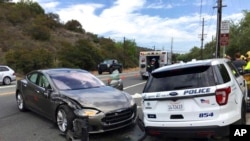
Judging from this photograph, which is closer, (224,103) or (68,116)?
(224,103)

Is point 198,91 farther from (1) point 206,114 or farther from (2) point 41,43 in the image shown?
(2) point 41,43

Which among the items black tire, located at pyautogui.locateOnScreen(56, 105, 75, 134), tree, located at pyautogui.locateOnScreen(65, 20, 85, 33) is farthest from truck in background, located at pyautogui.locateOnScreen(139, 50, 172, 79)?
tree, located at pyautogui.locateOnScreen(65, 20, 85, 33)

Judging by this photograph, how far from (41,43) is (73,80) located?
1996 inches

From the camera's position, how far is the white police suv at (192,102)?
6.11 meters

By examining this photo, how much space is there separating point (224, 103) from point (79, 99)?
3.29m

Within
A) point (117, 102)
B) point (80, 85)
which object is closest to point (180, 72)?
point (117, 102)

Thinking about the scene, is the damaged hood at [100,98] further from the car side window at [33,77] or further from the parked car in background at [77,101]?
the car side window at [33,77]

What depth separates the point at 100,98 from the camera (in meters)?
8.15

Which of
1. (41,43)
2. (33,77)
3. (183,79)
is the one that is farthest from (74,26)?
(183,79)

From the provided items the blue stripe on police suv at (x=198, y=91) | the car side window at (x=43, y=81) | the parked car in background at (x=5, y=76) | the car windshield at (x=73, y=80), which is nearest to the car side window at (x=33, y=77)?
the car side window at (x=43, y=81)

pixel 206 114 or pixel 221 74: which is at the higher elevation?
pixel 221 74

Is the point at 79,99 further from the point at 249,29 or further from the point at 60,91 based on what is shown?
the point at 249,29

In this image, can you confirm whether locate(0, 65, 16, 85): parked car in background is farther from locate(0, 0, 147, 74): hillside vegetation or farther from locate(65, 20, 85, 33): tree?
locate(65, 20, 85, 33): tree

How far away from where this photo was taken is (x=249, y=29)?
51.0 meters
